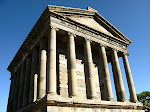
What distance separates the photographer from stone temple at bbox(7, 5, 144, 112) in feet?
37.2

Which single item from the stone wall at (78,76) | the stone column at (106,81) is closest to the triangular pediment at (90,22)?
the stone column at (106,81)

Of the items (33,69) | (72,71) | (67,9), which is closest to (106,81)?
(72,71)

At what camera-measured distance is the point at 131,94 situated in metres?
17.3

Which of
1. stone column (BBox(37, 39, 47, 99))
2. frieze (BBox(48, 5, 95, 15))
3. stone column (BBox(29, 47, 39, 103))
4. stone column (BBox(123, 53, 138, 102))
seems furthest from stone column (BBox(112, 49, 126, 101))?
stone column (BBox(29, 47, 39, 103))

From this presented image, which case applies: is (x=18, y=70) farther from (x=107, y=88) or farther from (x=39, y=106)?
(x=107, y=88)

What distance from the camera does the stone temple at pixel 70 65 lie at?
1132 centimetres

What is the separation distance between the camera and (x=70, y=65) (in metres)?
12.9

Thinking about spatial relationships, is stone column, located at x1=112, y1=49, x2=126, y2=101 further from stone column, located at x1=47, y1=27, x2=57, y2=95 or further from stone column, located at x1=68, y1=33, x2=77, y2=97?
stone column, located at x1=47, y1=27, x2=57, y2=95

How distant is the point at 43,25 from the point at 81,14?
5.48 m

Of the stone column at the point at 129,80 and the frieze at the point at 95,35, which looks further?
the stone column at the point at 129,80

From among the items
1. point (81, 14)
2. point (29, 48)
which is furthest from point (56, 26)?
point (29, 48)

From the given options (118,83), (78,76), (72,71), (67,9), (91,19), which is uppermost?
(91,19)

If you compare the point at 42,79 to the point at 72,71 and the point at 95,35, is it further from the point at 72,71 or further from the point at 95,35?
the point at 95,35

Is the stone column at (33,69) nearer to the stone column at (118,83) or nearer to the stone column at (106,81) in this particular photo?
the stone column at (106,81)
